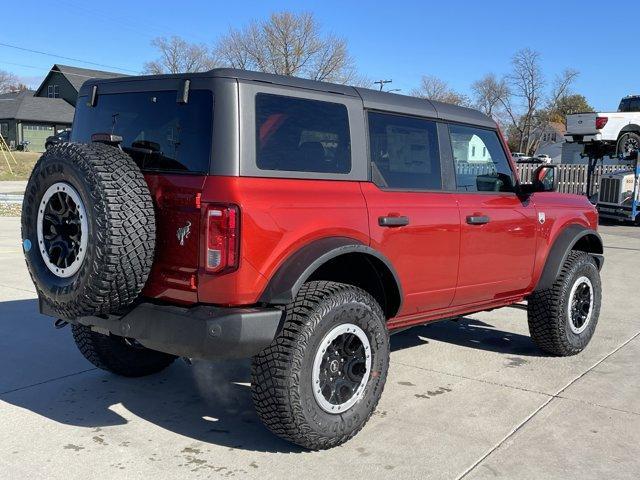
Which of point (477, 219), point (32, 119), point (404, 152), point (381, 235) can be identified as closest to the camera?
point (381, 235)

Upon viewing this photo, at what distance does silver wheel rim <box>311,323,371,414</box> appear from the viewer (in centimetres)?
354

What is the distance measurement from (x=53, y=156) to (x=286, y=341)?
1511mm

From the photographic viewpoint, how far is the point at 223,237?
10.5ft

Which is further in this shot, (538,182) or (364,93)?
(538,182)

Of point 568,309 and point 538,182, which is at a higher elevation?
point 538,182

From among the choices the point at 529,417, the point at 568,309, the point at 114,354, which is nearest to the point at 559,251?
the point at 568,309

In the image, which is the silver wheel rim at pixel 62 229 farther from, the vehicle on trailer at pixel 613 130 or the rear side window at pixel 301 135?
the vehicle on trailer at pixel 613 130

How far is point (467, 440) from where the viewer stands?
383 centimetres

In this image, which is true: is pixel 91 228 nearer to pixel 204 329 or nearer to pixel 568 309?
pixel 204 329

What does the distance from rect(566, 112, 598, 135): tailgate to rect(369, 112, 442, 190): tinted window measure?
18.6 m

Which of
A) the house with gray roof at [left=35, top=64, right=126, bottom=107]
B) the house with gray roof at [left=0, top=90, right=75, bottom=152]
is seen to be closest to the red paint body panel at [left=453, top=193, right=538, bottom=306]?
the house with gray roof at [left=35, top=64, right=126, bottom=107]

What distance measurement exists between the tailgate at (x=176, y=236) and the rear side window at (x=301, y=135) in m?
0.40

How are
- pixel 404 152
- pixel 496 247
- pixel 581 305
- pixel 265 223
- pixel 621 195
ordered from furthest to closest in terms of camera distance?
1. pixel 621 195
2. pixel 581 305
3. pixel 496 247
4. pixel 404 152
5. pixel 265 223

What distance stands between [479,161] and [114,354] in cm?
295
